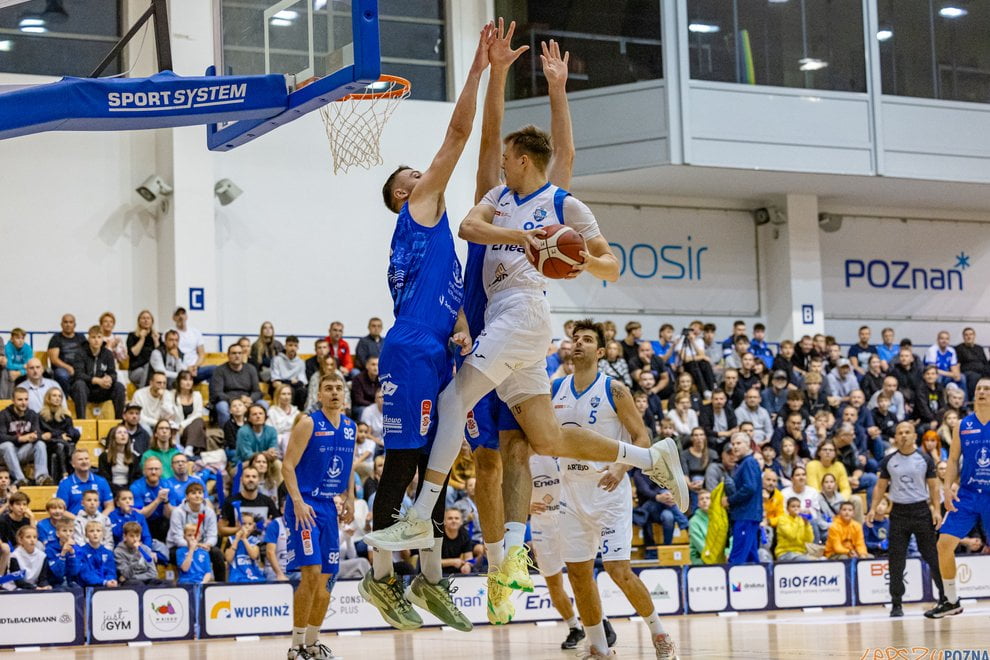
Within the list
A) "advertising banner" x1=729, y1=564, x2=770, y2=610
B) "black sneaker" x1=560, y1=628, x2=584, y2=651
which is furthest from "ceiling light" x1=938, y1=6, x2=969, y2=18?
"black sneaker" x1=560, y1=628, x2=584, y2=651

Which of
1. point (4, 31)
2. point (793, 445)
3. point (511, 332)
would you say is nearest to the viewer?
point (511, 332)

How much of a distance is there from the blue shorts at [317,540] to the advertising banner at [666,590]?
258 inches

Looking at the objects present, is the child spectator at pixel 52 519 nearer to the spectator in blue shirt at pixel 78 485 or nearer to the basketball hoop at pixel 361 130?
the spectator in blue shirt at pixel 78 485

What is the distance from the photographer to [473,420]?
8.17m

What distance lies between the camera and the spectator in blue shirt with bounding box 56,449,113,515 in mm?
15594

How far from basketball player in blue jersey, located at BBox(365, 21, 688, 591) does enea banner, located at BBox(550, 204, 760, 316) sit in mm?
18058

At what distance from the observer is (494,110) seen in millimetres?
7750

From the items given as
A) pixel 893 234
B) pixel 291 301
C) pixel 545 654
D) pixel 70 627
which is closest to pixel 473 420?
pixel 545 654

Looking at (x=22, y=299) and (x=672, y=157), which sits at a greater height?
(x=672, y=157)

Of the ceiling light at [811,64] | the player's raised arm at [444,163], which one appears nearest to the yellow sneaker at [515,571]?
A: the player's raised arm at [444,163]

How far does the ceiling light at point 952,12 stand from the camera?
85.2 feet

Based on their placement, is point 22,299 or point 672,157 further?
point 672,157

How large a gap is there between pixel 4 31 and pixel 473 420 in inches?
653

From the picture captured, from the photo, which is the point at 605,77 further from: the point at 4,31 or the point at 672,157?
the point at 4,31
